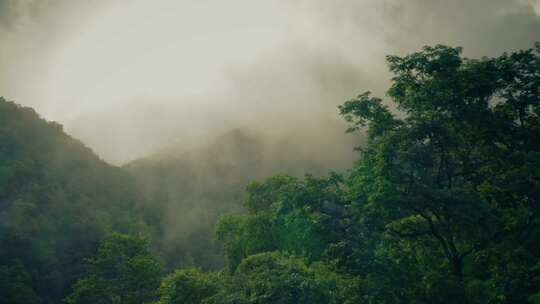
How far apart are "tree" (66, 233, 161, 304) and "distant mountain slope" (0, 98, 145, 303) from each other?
27.2 meters

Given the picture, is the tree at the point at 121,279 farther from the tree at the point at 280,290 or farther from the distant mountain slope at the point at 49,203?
the distant mountain slope at the point at 49,203

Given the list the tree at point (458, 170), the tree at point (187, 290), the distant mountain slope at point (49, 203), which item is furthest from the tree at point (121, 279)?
the tree at point (458, 170)

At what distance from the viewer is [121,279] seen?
48.2 m

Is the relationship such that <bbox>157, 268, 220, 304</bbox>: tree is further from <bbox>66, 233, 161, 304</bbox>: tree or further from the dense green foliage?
<bbox>66, 233, 161, 304</bbox>: tree

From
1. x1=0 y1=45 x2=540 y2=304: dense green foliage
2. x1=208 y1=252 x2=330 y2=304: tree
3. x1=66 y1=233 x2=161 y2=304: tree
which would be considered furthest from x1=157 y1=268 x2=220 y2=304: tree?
x1=66 y1=233 x2=161 y2=304: tree

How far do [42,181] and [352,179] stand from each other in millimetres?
109715

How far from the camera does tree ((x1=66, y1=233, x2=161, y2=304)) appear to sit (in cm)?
4756

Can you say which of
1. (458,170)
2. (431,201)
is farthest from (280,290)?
(458,170)

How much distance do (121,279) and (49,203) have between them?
6857 cm

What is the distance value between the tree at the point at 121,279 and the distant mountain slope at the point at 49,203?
2719 centimetres

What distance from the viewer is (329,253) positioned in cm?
1834

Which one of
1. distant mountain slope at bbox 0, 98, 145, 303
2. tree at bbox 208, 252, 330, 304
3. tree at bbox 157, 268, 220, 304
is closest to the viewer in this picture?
tree at bbox 208, 252, 330, 304

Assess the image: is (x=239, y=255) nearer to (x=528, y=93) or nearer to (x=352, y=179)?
(x=352, y=179)

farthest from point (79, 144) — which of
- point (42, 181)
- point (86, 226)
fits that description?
point (86, 226)
